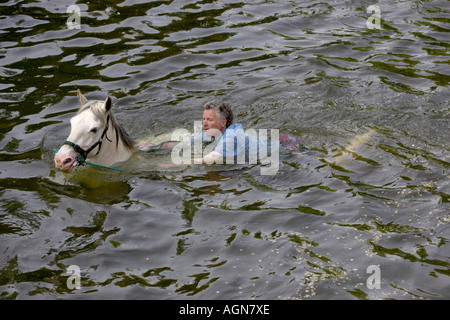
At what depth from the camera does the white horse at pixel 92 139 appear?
27.4ft

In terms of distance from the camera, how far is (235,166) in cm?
962

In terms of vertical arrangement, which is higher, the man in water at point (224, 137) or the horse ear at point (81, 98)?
the horse ear at point (81, 98)

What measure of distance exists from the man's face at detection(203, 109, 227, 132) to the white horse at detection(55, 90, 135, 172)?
1.33 m

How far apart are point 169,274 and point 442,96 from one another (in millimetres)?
6622

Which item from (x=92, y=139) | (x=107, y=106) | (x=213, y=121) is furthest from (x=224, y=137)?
(x=92, y=139)

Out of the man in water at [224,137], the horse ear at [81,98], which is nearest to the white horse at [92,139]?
the horse ear at [81,98]

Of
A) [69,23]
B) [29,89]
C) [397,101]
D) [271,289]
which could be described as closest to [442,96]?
[397,101]

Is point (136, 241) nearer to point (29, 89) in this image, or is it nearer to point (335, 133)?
point (335, 133)

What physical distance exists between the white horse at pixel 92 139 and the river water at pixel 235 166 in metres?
0.43

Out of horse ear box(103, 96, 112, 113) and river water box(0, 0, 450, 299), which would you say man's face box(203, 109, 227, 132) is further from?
horse ear box(103, 96, 112, 113)

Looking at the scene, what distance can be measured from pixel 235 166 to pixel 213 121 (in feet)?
2.55

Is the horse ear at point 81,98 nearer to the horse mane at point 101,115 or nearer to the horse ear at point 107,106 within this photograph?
the horse mane at point 101,115

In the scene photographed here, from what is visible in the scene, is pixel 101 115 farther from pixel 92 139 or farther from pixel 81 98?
pixel 81 98

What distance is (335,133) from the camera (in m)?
10.3
